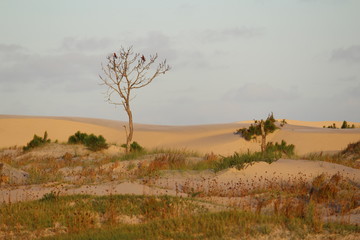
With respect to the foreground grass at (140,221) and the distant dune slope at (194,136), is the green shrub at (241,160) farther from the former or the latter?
the distant dune slope at (194,136)

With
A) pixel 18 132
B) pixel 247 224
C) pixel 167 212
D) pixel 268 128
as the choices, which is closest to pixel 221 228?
pixel 247 224

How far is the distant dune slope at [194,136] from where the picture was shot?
3841 cm

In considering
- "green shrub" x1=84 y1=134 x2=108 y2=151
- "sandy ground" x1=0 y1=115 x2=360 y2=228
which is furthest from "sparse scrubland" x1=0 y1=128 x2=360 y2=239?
"green shrub" x1=84 y1=134 x2=108 y2=151

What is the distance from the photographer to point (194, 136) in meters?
47.6

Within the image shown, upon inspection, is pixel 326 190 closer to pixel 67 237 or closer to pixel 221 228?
pixel 221 228

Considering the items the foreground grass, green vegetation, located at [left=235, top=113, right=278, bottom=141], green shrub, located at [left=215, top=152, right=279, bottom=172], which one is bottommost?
the foreground grass

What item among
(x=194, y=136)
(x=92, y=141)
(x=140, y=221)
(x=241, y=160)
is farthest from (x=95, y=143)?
(x=140, y=221)

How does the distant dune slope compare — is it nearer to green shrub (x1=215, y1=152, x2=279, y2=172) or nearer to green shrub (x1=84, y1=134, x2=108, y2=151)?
green shrub (x1=84, y1=134, x2=108, y2=151)

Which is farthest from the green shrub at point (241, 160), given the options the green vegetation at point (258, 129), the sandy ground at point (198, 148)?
the green vegetation at point (258, 129)

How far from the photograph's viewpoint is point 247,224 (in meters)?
8.60

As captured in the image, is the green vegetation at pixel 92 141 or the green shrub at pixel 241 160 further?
the green vegetation at pixel 92 141

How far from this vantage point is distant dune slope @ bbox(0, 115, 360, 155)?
126ft

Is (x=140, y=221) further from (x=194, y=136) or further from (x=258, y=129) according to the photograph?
(x=194, y=136)

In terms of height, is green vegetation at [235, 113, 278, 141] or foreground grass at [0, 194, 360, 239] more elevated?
green vegetation at [235, 113, 278, 141]
